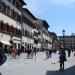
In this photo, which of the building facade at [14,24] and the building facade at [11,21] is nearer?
Answer: the building facade at [11,21]

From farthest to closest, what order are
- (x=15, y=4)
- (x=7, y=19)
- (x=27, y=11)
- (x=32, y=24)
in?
1. (x=32, y=24)
2. (x=27, y=11)
3. (x=15, y=4)
4. (x=7, y=19)

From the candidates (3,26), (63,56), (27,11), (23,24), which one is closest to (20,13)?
(23,24)

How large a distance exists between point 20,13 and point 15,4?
850 centimetres

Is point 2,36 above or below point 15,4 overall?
below

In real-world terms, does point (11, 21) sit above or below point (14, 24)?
above

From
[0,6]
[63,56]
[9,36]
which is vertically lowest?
[63,56]

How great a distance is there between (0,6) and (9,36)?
33.1 feet

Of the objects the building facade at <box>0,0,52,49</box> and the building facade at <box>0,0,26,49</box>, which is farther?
the building facade at <box>0,0,52,49</box>

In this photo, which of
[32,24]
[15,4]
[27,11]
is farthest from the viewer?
[32,24]

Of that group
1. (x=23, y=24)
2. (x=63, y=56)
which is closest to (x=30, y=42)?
(x=23, y=24)

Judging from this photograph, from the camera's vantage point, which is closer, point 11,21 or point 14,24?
point 11,21

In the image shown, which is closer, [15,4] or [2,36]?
[2,36]

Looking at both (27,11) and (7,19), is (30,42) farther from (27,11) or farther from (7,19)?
(7,19)

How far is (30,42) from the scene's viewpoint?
99.0 meters
